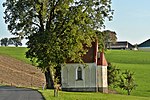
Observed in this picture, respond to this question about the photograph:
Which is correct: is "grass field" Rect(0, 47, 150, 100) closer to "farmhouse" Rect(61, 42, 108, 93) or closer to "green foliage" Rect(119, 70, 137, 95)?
"green foliage" Rect(119, 70, 137, 95)

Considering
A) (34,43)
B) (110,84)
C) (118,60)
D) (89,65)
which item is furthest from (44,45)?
(118,60)

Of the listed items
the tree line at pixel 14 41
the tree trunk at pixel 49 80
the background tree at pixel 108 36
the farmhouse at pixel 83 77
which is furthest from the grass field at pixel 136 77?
the tree line at pixel 14 41

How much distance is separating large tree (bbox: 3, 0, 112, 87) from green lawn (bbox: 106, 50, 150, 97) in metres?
12.8

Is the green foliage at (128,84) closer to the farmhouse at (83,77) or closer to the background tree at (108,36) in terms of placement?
the farmhouse at (83,77)

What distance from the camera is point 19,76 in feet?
206

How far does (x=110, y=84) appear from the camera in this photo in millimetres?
61281

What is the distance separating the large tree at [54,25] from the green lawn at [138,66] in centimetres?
1284

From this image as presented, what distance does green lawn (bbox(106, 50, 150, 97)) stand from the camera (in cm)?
6038

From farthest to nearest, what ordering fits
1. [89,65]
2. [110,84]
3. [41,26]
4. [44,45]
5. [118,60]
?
[118,60]
[110,84]
[89,65]
[41,26]
[44,45]

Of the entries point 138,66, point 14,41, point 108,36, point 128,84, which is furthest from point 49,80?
point 138,66

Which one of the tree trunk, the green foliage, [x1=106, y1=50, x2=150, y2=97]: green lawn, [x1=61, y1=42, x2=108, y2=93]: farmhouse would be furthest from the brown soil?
[x1=106, y1=50, x2=150, y2=97]: green lawn

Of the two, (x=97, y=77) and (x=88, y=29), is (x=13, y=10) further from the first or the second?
(x=97, y=77)

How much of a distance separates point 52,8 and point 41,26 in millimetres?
2384

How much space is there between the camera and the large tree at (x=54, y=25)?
44781 mm
